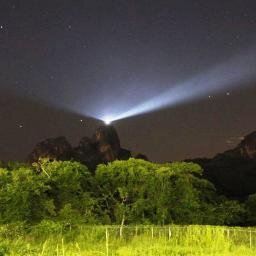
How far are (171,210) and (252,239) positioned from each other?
1098 cm

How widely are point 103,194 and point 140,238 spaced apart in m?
9.20

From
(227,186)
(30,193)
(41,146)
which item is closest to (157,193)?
(30,193)

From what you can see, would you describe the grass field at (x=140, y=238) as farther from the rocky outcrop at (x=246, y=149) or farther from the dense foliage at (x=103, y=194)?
the rocky outcrop at (x=246, y=149)

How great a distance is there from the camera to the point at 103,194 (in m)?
34.7

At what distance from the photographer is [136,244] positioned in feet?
81.4

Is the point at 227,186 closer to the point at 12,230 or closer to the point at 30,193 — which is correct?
the point at 30,193

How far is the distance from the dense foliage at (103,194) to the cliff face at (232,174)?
27.6 m

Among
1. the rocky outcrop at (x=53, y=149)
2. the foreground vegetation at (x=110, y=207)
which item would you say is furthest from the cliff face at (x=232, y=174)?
the foreground vegetation at (x=110, y=207)

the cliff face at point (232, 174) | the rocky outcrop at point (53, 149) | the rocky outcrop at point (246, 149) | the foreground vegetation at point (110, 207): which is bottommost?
the foreground vegetation at point (110, 207)

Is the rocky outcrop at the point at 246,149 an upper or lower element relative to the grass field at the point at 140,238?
upper

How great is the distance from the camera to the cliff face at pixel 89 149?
71750 millimetres

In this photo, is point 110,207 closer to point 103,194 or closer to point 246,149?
point 103,194

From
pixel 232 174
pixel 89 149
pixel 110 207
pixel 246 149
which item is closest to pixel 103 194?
pixel 110 207

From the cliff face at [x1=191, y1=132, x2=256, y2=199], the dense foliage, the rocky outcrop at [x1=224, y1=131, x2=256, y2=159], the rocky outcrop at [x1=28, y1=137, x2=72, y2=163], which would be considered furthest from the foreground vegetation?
the rocky outcrop at [x1=224, y1=131, x2=256, y2=159]
